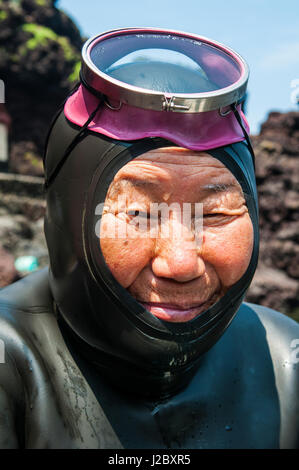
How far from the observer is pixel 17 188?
34.4 feet

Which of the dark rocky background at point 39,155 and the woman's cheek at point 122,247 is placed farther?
the dark rocky background at point 39,155

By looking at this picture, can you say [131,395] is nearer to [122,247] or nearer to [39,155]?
[122,247]

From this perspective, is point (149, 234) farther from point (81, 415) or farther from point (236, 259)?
point (81, 415)

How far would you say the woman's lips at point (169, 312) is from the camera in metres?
1.33

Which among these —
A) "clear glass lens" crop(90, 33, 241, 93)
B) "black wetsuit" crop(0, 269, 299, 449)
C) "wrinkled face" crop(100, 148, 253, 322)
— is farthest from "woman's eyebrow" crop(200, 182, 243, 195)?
"black wetsuit" crop(0, 269, 299, 449)

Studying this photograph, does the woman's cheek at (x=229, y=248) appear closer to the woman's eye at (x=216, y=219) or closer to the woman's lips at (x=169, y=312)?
the woman's eye at (x=216, y=219)

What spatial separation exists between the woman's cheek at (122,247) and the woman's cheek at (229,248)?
18 cm

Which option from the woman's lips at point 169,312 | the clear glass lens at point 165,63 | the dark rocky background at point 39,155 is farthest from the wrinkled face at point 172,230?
the dark rocky background at point 39,155

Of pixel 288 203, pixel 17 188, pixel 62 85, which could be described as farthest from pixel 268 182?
pixel 62 85

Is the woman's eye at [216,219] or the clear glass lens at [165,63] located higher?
the clear glass lens at [165,63]

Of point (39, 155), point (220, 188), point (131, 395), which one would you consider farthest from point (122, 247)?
point (39, 155)

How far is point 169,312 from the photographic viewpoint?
1.33 meters

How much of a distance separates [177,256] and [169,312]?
18 cm
